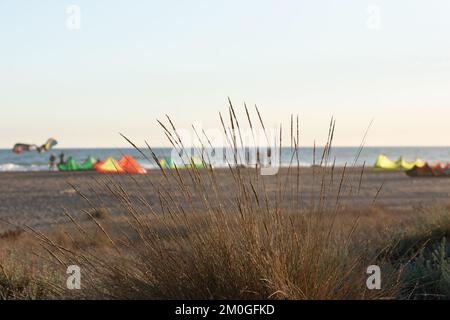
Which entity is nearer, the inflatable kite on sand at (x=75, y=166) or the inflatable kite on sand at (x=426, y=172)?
the inflatable kite on sand at (x=426, y=172)

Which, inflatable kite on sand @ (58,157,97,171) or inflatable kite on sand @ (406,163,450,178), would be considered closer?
inflatable kite on sand @ (406,163,450,178)

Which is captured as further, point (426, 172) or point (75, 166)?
point (75, 166)

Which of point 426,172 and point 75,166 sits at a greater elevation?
point 75,166

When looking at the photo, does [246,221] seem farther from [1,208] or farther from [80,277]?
[1,208]

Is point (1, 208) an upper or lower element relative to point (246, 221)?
upper

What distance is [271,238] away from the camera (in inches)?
126

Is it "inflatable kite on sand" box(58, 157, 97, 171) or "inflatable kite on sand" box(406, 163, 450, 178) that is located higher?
"inflatable kite on sand" box(58, 157, 97, 171)

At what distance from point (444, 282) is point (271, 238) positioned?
195cm

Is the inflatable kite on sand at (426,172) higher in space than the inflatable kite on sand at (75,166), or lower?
lower

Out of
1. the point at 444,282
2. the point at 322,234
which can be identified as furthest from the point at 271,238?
the point at 444,282
